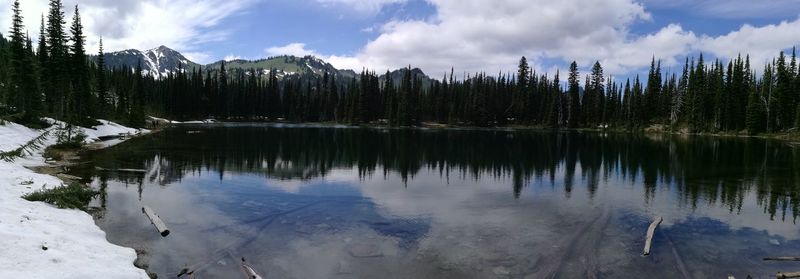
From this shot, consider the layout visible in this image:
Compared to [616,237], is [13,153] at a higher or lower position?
higher

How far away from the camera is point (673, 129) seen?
133 metres

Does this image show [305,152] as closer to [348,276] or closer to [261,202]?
[261,202]

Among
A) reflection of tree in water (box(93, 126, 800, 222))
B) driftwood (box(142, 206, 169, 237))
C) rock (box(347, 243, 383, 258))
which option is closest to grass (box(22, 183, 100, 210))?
driftwood (box(142, 206, 169, 237))

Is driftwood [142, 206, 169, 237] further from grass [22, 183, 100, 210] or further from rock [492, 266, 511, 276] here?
rock [492, 266, 511, 276]

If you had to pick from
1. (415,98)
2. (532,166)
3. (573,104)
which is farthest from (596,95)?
(532,166)

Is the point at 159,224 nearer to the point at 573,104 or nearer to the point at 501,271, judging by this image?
the point at 501,271

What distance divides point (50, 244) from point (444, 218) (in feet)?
53.0

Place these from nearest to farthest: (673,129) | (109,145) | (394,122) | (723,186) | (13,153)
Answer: (13,153)
(723,186)
(109,145)
(673,129)
(394,122)

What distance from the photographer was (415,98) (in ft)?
573

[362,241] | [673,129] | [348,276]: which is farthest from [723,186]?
[673,129]

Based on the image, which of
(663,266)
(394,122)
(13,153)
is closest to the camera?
(663,266)

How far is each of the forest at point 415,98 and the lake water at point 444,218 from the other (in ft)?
96.2

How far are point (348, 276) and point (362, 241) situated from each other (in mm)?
4073

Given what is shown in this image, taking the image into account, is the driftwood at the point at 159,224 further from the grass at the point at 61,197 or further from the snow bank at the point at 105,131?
the snow bank at the point at 105,131
